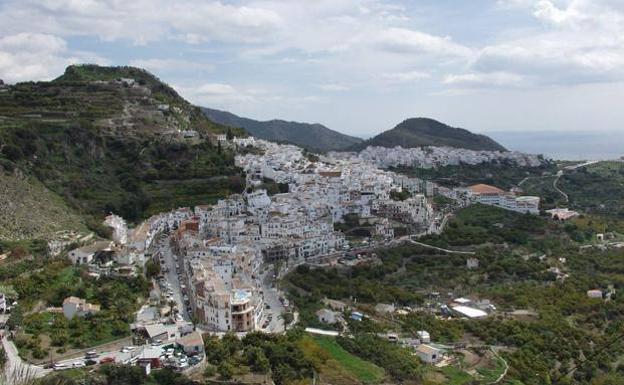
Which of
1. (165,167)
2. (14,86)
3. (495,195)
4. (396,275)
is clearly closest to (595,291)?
(396,275)

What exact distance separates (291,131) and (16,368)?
10082 cm

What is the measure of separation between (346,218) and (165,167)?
397 inches

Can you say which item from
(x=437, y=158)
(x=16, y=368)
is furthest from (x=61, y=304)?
(x=437, y=158)

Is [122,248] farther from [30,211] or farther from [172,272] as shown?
[30,211]

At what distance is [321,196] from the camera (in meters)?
34.2

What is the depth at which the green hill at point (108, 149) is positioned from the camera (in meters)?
29.3

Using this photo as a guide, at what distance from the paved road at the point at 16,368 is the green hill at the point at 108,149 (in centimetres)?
956

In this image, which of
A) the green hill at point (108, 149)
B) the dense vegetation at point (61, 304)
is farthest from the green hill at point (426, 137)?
the dense vegetation at point (61, 304)

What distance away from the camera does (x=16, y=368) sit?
13.3 metres

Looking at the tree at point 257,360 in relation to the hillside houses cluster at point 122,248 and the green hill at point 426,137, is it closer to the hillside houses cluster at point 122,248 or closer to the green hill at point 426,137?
the hillside houses cluster at point 122,248

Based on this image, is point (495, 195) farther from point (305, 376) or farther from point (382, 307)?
point (305, 376)

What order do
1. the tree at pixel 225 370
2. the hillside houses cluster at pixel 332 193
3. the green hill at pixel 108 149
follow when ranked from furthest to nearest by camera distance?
the hillside houses cluster at pixel 332 193
the green hill at pixel 108 149
the tree at pixel 225 370

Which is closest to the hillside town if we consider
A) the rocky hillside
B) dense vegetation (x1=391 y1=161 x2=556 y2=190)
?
dense vegetation (x1=391 y1=161 x2=556 y2=190)

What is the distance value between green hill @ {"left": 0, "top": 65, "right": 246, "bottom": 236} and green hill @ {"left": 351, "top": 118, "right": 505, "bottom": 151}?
38245mm
